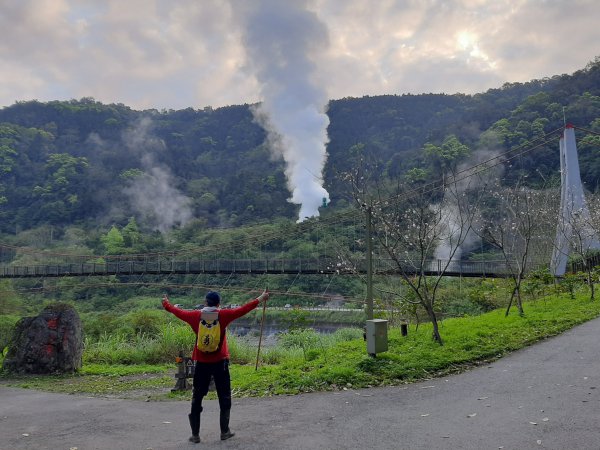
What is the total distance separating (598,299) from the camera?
11805mm

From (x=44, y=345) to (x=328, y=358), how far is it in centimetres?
510

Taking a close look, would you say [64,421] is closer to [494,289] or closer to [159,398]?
[159,398]

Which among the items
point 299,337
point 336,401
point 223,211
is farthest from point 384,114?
point 336,401

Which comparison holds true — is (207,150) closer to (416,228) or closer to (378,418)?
(416,228)

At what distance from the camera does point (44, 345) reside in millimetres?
8523

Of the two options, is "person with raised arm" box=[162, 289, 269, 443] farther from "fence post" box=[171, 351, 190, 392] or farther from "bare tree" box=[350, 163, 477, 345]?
"bare tree" box=[350, 163, 477, 345]

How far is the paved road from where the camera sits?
12.2ft

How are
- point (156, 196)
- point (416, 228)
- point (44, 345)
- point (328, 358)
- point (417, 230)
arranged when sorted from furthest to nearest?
point (156, 196), point (416, 228), point (417, 230), point (44, 345), point (328, 358)

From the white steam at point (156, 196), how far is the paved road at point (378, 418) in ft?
176

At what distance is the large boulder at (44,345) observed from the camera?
8.45 m

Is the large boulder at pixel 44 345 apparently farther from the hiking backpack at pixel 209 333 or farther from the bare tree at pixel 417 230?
the hiking backpack at pixel 209 333

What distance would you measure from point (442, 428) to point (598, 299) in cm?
991

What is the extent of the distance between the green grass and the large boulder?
0.27 metres

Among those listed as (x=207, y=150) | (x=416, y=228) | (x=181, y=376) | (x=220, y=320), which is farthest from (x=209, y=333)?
(x=207, y=150)
